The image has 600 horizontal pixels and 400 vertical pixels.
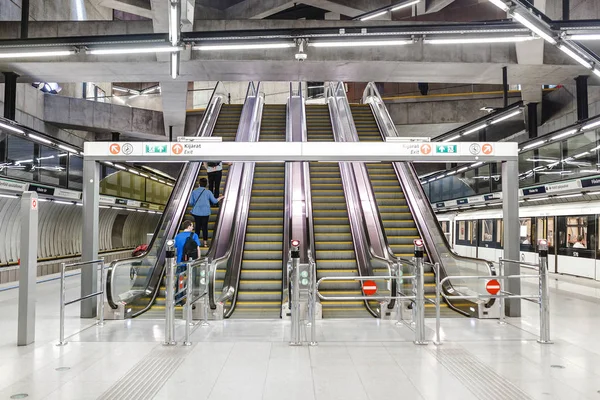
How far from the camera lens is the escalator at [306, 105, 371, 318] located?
8789 millimetres

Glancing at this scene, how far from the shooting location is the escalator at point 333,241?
Answer: 346 inches

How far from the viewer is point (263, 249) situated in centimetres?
1018

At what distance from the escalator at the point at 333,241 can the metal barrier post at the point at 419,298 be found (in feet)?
6.27

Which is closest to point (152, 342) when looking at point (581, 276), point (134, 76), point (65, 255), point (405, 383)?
point (405, 383)

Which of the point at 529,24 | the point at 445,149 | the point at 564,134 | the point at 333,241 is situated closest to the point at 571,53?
the point at 529,24

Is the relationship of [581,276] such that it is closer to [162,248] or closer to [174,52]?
[162,248]

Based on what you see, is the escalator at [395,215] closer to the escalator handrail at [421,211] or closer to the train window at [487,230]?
the escalator handrail at [421,211]

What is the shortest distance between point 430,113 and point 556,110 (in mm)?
5559

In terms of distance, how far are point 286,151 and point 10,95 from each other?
24.2ft

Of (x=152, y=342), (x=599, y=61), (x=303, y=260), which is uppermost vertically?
(x=599, y=61)

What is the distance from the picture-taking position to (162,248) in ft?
31.6

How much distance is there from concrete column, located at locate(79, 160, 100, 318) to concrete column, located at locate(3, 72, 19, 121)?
14.8 ft

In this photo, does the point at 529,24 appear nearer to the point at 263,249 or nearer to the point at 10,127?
the point at 263,249

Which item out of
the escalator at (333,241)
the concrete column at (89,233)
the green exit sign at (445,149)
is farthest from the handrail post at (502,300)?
the concrete column at (89,233)
